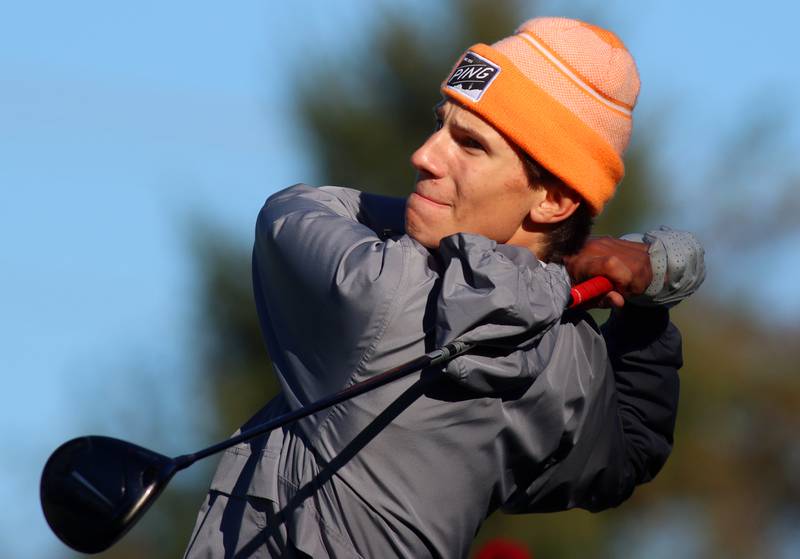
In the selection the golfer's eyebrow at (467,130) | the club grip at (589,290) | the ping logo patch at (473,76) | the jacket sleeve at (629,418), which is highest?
the ping logo patch at (473,76)

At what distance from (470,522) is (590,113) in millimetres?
965

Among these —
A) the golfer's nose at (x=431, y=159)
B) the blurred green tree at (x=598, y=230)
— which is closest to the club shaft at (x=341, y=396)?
the golfer's nose at (x=431, y=159)

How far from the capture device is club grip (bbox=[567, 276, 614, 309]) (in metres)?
3.42

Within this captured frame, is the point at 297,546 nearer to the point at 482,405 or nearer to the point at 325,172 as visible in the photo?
the point at 482,405

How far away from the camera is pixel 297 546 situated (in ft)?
10.3

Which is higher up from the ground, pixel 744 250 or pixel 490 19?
pixel 490 19

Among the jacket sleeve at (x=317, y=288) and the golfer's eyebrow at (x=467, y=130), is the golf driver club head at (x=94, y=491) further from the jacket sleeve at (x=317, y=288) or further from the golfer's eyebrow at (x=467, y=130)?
the golfer's eyebrow at (x=467, y=130)

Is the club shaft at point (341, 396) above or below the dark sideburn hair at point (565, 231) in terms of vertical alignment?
above

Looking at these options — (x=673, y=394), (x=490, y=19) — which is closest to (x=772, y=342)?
(x=490, y=19)

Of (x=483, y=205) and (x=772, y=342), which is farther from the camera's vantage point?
(x=772, y=342)

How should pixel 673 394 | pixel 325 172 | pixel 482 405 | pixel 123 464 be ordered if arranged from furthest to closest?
pixel 325 172 < pixel 673 394 < pixel 482 405 < pixel 123 464

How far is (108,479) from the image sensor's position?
117 inches

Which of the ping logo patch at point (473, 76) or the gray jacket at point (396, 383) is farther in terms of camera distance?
the ping logo patch at point (473, 76)

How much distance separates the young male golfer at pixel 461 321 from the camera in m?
3.13
